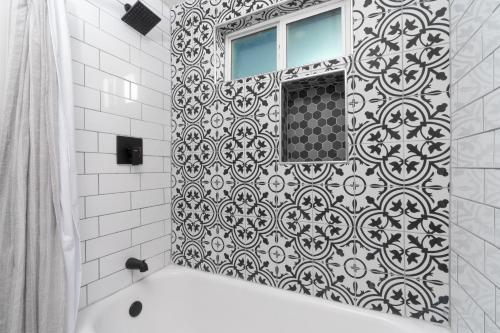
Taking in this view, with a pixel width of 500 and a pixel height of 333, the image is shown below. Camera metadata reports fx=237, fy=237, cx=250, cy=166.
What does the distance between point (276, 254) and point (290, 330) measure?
1.17 feet

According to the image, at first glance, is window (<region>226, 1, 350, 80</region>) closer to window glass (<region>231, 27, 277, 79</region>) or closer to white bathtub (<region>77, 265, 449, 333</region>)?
window glass (<region>231, 27, 277, 79</region>)

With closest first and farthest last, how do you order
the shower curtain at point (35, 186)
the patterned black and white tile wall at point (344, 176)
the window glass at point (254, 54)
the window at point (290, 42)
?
the shower curtain at point (35, 186) → the patterned black and white tile wall at point (344, 176) → the window at point (290, 42) → the window glass at point (254, 54)

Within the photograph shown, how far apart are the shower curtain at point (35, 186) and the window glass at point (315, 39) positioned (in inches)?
43.7

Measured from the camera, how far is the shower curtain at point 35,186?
32.2 inches

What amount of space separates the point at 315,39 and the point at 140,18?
982 millimetres

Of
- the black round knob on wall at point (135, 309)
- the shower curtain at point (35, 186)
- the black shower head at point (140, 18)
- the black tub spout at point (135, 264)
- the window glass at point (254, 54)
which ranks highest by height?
the black shower head at point (140, 18)

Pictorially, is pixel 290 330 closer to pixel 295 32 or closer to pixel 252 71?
pixel 252 71

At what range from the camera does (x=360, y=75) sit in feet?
3.50

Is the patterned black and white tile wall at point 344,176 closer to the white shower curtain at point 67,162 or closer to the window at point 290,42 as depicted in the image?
the window at point 290,42

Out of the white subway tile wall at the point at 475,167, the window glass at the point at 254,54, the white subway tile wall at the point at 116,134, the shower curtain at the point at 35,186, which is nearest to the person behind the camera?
the white subway tile wall at the point at 475,167

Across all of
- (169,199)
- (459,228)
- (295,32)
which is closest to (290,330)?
(459,228)

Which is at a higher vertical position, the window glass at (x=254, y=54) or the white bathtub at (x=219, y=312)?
the window glass at (x=254, y=54)

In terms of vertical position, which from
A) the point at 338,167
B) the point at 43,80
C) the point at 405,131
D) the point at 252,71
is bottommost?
the point at 338,167

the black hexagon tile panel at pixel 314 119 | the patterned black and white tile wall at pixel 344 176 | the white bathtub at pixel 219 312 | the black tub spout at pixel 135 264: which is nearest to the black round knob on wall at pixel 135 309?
the white bathtub at pixel 219 312
